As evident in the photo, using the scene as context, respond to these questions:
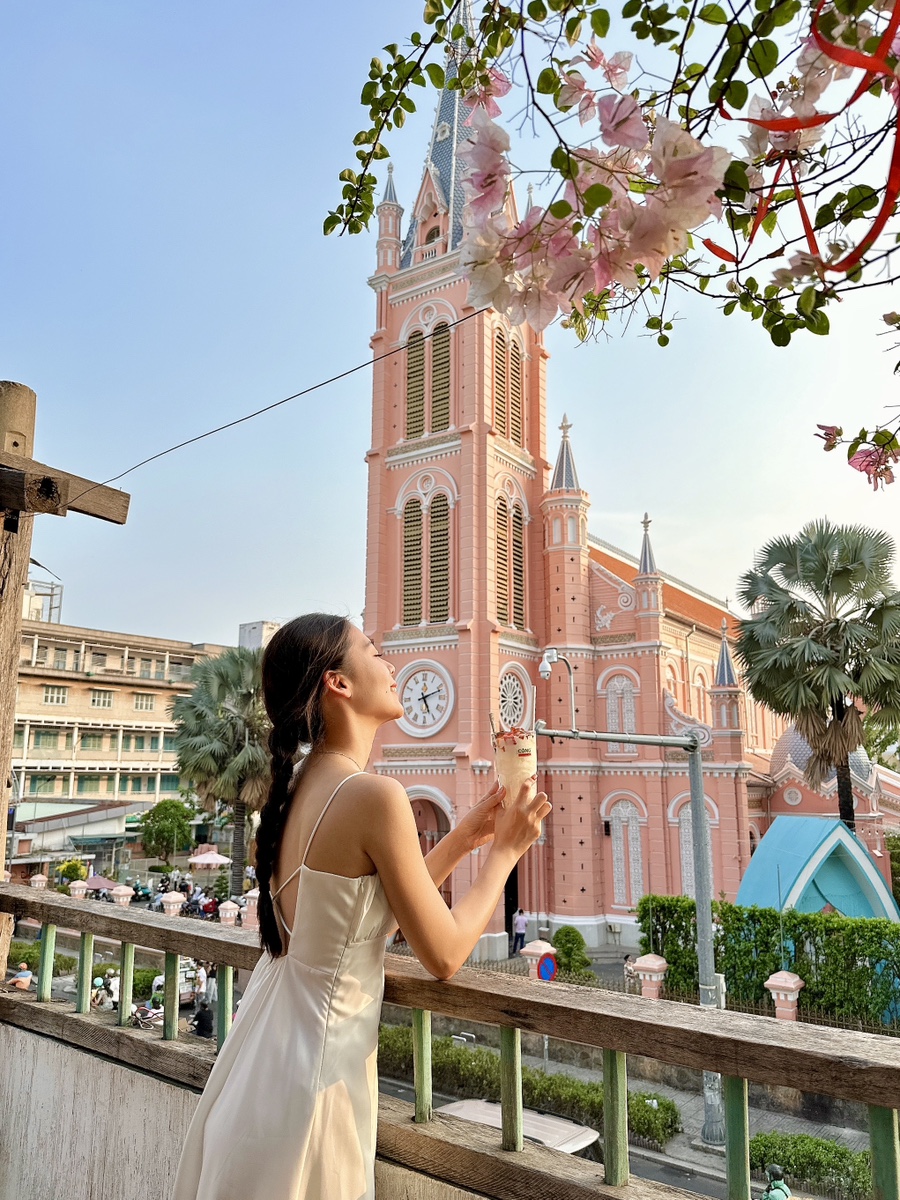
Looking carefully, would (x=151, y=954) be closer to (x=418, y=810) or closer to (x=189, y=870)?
(x=418, y=810)

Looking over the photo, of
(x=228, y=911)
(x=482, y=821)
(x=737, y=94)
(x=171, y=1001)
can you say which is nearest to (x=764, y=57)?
(x=737, y=94)

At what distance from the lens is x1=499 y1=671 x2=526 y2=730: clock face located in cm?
2078

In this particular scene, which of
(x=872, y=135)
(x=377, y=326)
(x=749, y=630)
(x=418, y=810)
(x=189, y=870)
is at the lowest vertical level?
(x=189, y=870)

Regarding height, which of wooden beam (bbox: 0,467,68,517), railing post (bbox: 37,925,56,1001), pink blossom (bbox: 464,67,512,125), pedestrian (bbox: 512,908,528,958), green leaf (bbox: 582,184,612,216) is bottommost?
pedestrian (bbox: 512,908,528,958)

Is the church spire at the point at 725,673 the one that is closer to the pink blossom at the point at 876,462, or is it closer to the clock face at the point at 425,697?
the clock face at the point at 425,697

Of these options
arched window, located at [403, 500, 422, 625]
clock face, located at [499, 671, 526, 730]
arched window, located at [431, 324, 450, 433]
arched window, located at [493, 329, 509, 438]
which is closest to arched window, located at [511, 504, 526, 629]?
clock face, located at [499, 671, 526, 730]

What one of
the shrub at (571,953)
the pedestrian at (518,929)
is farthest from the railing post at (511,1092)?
the pedestrian at (518,929)

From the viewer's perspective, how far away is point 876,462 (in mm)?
1524

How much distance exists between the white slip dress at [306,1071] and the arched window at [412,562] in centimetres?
1993

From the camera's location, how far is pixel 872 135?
1028 millimetres

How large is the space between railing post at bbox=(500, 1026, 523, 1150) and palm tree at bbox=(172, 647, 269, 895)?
17.9m

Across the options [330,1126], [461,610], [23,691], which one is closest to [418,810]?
[461,610]

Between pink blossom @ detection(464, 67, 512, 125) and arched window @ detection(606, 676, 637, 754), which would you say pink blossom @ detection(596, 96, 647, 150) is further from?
arched window @ detection(606, 676, 637, 754)

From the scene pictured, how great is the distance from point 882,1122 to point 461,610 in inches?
752
